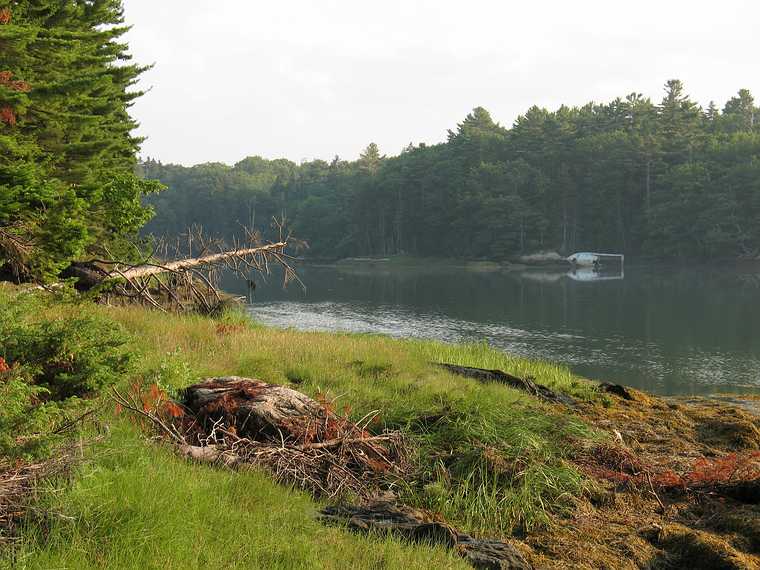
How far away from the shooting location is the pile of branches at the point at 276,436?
22.8 ft

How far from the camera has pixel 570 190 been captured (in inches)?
3698

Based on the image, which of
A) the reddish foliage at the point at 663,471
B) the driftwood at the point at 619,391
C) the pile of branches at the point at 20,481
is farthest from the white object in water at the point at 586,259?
the pile of branches at the point at 20,481

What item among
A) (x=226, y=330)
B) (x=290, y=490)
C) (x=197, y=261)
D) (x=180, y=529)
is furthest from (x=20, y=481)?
(x=197, y=261)

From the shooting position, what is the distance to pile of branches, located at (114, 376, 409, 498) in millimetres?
6941

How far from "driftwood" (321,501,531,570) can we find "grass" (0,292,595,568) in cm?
29

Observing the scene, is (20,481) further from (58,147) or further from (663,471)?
(58,147)

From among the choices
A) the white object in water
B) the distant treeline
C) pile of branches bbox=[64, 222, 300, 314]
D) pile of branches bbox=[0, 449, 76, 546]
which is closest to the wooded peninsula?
pile of branches bbox=[0, 449, 76, 546]

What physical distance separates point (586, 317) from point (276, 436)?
33344 millimetres

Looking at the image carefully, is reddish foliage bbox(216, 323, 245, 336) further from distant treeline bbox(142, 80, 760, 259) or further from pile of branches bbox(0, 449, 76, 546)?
distant treeline bbox(142, 80, 760, 259)

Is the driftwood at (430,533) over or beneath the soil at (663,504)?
over

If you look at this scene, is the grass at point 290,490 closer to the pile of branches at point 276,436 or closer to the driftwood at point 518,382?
the pile of branches at point 276,436

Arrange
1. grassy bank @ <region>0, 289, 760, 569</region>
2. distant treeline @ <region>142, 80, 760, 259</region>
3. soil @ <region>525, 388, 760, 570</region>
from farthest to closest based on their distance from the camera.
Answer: distant treeline @ <region>142, 80, 760, 259</region> → soil @ <region>525, 388, 760, 570</region> → grassy bank @ <region>0, 289, 760, 569</region>

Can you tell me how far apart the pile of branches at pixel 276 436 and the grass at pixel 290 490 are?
1.23 feet

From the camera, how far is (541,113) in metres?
106
